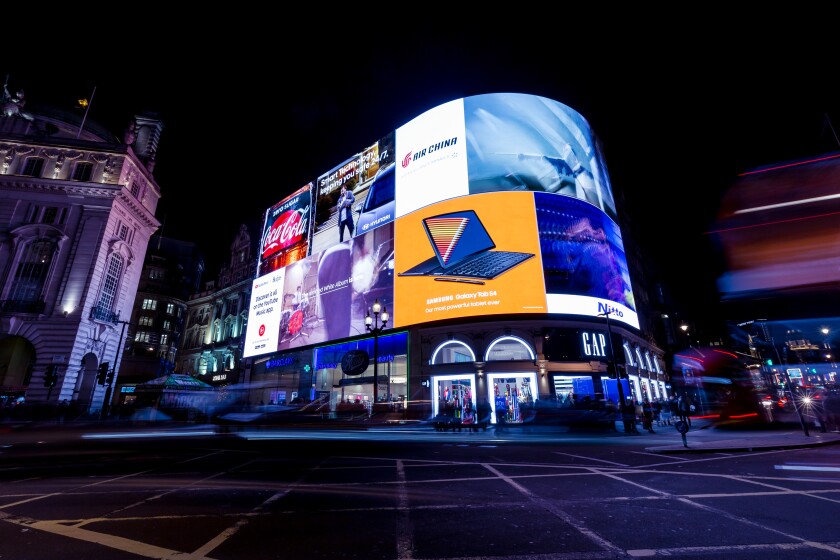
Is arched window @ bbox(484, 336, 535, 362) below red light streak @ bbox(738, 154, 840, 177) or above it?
below

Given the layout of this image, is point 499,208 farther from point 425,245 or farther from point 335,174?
point 335,174

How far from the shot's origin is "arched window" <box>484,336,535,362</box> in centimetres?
2702

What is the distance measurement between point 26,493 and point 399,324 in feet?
73.0

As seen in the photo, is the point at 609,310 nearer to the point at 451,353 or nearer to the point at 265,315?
the point at 451,353

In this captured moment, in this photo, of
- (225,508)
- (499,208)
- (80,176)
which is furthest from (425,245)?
(80,176)

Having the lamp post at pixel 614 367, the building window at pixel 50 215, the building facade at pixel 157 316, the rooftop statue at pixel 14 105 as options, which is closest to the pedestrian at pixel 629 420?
the lamp post at pixel 614 367

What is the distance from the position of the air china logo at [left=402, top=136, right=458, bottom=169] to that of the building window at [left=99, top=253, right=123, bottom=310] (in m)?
31.0

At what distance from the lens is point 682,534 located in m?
4.05

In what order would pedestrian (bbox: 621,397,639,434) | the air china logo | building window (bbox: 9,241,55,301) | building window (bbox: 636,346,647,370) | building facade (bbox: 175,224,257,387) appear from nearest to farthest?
pedestrian (bbox: 621,397,639,434) < the air china logo < building window (bbox: 9,241,55,301) < building window (bbox: 636,346,647,370) < building facade (bbox: 175,224,257,387)

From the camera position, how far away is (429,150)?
31734mm

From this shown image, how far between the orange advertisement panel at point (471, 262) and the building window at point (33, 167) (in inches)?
1514

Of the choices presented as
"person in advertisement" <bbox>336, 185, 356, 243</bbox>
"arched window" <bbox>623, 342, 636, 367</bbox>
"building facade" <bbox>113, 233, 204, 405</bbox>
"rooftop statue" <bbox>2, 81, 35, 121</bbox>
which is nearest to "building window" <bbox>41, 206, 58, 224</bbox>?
"rooftop statue" <bbox>2, 81, 35, 121</bbox>

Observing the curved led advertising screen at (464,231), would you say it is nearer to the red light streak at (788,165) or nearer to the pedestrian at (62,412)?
the red light streak at (788,165)

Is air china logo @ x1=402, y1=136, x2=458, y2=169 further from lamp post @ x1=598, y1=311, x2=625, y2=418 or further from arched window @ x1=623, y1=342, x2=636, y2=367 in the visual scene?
arched window @ x1=623, y1=342, x2=636, y2=367
